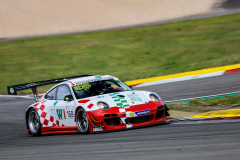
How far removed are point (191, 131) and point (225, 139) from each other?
2.88 feet

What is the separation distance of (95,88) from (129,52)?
12.2 metres

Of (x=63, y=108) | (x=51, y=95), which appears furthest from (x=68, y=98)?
(x=51, y=95)

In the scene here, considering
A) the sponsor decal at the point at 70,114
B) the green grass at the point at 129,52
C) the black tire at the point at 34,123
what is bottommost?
the black tire at the point at 34,123

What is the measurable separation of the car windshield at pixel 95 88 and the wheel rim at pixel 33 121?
1.37m

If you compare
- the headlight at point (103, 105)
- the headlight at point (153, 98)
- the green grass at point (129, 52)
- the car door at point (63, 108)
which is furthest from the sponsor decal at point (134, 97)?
the green grass at point (129, 52)

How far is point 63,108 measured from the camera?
7.34m

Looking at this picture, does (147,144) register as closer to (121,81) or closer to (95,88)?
(95,88)

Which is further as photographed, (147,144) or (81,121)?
(81,121)

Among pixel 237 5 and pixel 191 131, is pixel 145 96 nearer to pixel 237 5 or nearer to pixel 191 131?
pixel 191 131

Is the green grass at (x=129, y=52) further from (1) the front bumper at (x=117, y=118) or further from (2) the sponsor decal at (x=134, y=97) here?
(1) the front bumper at (x=117, y=118)

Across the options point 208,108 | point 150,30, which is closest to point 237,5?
point 150,30

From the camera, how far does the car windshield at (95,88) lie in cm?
732

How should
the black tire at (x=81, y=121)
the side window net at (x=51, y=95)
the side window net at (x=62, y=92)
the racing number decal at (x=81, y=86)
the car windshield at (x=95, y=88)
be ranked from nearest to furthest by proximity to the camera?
the black tire at (x=81, y=121) < the car windshield at (x=95, y=88) < the racing number decal at (x=81, y=86) < the side window net at (x=62, y=92) < the side window net at (x=51, y=95)

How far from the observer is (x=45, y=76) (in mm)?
16500
